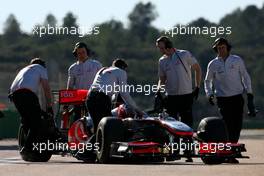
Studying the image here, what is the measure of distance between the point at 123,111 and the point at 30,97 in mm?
1725

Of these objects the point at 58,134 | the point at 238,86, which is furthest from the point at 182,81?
the point at 58,134

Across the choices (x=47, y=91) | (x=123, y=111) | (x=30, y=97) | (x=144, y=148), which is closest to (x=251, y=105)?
(x=123, y=111)

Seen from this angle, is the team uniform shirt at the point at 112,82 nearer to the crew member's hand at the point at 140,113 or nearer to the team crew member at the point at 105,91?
the team crew member at the point at 105,91

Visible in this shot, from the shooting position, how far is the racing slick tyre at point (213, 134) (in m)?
17.8

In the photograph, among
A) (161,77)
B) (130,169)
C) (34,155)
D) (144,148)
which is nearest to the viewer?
(130,169)

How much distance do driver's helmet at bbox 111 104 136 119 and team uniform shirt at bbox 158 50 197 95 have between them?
133 centimetres

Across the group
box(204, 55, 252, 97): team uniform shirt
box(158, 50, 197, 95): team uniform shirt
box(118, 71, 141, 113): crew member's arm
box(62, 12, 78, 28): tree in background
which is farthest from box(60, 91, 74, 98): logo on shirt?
box(62, 12, 78, 28): tree in background

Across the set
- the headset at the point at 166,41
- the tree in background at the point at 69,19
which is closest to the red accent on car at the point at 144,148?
the headset at the point at 166,41

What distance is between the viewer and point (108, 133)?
1775 cm

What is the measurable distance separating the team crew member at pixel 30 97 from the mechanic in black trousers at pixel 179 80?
1.87 metres

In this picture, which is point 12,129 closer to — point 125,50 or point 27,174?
point 27,174

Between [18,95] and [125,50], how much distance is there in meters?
142

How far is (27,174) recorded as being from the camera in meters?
15.6

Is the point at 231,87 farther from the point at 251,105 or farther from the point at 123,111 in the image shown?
the point at 123,111
